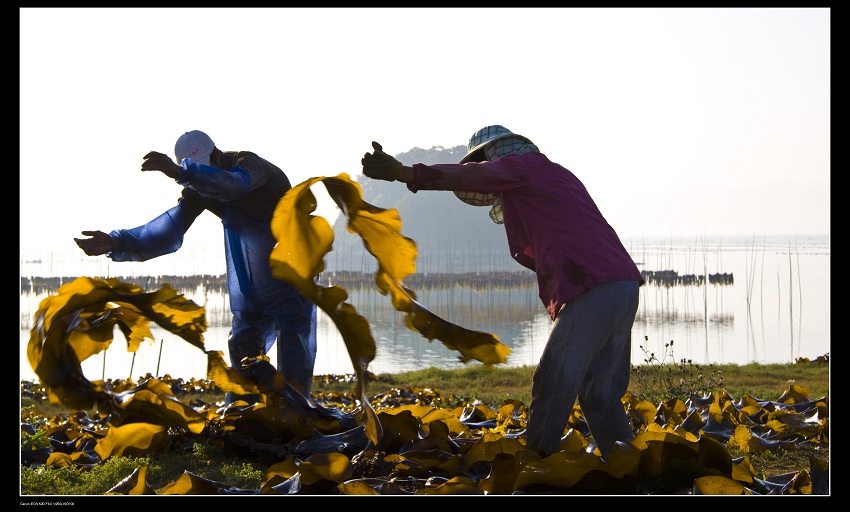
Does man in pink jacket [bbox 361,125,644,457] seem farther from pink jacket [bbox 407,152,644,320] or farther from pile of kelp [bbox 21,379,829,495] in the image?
pile of kelp [bbox 21,379,829,495]

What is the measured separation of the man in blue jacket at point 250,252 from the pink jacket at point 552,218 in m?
2.05

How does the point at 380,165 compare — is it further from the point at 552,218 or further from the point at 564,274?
the point at 564,274

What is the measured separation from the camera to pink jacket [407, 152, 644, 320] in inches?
144

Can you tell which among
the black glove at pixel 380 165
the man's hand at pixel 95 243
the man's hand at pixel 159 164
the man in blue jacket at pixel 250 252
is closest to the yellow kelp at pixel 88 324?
the man's hand at pixel 95 243

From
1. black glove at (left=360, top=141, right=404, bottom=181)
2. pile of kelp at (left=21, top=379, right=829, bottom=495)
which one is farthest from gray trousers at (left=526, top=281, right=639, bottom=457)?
black glove at (left=360, top=141, right=404, bottom=181)

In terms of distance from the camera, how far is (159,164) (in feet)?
15.4

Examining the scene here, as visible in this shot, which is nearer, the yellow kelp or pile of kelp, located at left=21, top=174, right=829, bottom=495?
pile of kelp, located at left=21, top=174, right=829, bottom=495

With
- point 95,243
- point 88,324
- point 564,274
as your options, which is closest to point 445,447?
point 564,274

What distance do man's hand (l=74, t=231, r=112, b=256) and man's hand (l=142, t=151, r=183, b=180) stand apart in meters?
0.66

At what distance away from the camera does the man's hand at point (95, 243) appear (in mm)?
4898

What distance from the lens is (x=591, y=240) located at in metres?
3.73

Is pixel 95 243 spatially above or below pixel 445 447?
above

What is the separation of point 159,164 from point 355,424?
2103mm

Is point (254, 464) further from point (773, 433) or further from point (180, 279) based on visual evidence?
point (180, 279)
